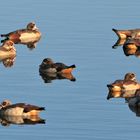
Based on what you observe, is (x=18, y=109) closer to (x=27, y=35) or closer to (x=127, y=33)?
(x=127, y=33)

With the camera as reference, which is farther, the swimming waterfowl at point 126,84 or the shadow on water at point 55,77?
the shadow on water at point 55,77

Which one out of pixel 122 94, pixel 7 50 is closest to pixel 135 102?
pixel 122 94

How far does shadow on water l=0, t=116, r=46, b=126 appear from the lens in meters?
28.5

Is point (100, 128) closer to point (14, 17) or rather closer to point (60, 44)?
point (60, 44)

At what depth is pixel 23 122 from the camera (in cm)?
2869

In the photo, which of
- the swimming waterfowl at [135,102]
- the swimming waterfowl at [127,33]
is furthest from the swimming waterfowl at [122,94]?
the swimming waterfowl at [127,33]

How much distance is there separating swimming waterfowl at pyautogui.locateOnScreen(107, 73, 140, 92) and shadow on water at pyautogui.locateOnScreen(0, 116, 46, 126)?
386 cm

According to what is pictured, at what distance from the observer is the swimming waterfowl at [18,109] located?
29016mm

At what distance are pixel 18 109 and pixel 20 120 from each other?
0.47m

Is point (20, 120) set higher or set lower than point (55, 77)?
lower

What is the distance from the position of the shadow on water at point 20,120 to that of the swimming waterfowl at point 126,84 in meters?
3.86

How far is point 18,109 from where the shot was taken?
1159 inches

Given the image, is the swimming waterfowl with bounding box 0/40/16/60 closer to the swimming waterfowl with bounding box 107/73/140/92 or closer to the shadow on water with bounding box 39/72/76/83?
the shadow on water with bounding box 39/72/76/83

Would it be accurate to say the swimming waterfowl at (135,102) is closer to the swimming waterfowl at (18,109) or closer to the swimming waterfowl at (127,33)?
the swimming waterfowl at (18,109)
